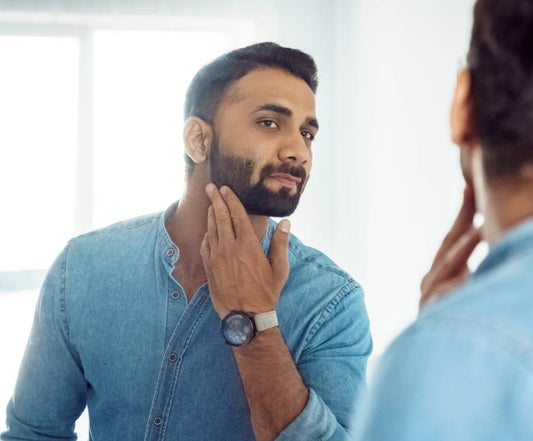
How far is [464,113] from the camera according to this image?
0.44 meters

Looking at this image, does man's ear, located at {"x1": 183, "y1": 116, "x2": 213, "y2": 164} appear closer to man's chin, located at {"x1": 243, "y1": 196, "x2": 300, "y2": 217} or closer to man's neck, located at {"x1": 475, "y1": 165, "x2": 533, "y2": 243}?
man's chin, located at {"x1": 243, "y1": 196, "x2": 300, "y2": 217}

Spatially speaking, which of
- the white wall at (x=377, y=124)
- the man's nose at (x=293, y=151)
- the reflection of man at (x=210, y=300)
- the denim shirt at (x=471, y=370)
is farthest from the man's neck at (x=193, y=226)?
the white wall at (x=377, y=124)

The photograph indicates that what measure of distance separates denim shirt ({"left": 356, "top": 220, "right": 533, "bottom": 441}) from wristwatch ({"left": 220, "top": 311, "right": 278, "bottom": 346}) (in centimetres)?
50

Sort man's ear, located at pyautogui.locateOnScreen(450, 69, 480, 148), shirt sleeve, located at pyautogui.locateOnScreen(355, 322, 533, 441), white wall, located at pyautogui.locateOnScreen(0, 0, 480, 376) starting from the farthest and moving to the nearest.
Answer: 1. white wall, located at pyautogui.locateOnScreen(0, 0, 480, 376)
2. man's ear, located at pyautogui.locateOnScreen(450, 69, 480, 148)
3. shirt sleeve, located at pyautogui.locateOnScreen(355, 322, 533, 441)

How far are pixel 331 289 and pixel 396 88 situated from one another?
3.38 feet

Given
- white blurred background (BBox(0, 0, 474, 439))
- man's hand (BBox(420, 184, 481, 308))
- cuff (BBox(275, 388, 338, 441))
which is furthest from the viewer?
white blurred background (BBox(0, 0, 474, 439))

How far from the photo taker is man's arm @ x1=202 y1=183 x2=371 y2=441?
81 centimetres

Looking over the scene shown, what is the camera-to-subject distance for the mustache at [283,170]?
0.98 m

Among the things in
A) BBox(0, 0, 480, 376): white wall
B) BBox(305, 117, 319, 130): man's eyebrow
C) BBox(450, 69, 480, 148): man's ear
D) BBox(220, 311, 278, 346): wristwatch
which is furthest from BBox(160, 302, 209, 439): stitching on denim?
BBox(0, 0, 480, 376): white wall

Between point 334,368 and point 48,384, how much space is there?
442mm

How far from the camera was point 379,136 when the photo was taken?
1897mm

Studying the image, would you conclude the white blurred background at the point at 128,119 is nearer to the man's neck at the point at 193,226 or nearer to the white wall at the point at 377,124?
the white wall at the point at 377,124

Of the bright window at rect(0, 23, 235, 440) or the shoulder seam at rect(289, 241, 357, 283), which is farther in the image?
the bright window at rect(0, 23, 235, 440)

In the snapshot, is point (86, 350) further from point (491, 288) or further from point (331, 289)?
point (491, 288)
